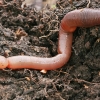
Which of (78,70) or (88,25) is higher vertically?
(88,25)

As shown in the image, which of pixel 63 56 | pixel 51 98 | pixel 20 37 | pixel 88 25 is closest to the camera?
pixel 51 98

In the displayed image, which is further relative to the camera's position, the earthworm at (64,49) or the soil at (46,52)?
the earthworm at (64,49)

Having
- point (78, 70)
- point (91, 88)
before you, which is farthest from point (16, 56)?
point (91, 88)

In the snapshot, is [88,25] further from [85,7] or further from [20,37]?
[20,37]
